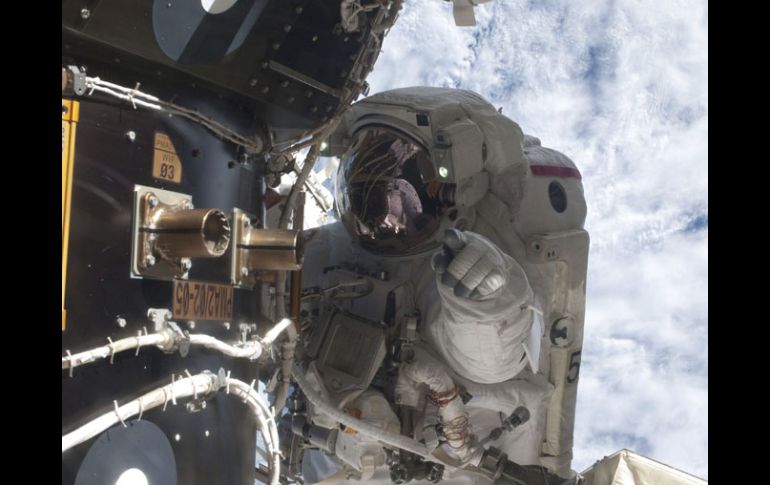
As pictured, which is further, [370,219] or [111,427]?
[370,219]

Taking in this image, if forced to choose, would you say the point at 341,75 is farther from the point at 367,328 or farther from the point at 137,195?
the point at 367,328

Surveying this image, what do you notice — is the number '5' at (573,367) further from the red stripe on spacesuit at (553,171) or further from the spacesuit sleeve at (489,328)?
the red stripe on spacesuit at (553,171)

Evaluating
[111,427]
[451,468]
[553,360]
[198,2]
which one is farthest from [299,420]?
[198,2]

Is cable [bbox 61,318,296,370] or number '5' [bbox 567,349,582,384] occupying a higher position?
cable [bbox 61,318,296,370]

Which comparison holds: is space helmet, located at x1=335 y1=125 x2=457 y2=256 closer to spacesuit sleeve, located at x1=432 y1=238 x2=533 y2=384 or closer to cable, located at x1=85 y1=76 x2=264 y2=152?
spacesuit sleeve, located at x1=432 y1=238 x2=533 y2=384

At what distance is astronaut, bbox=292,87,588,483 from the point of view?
2.76 m

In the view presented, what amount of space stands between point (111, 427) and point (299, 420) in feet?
5.57

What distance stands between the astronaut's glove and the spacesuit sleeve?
43 mm

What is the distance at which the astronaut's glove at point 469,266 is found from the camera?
2.24 meters

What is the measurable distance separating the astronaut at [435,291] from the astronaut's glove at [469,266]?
30cm

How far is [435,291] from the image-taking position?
2.89m

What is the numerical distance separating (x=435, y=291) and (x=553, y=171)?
0.80 meters

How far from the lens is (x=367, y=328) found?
9.26 ft

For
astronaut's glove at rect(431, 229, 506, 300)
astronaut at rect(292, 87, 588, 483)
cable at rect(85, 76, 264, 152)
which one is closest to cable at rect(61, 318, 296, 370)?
cable at rect(85, 76, 264, 152)
